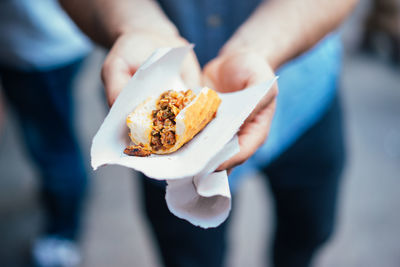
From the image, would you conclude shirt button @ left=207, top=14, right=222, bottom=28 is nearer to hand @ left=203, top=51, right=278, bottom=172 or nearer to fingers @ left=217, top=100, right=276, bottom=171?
hand @ left=203, top=51, right=278, bottom=172

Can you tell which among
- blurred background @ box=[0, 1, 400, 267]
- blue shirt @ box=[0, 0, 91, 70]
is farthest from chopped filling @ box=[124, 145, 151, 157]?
blue shirt @ box=[0, 0, 91, 70]

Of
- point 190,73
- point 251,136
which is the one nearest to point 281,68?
point 190,73

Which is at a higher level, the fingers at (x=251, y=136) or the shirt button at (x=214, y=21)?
the shirt button at (x=214, y=21)

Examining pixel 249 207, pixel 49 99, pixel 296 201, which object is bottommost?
pixel 249 207

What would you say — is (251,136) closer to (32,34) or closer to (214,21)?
(214,21)

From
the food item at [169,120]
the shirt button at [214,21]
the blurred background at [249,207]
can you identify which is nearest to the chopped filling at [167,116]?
the food item at [169,120]

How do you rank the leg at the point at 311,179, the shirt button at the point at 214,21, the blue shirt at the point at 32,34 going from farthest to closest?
the blue shirt at the point at 32,34, the leg at the point at 311,179, the shirt button at the point at 214,21

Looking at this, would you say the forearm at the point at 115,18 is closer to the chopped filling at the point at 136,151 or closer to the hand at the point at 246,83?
the hand at the point at 246,83
